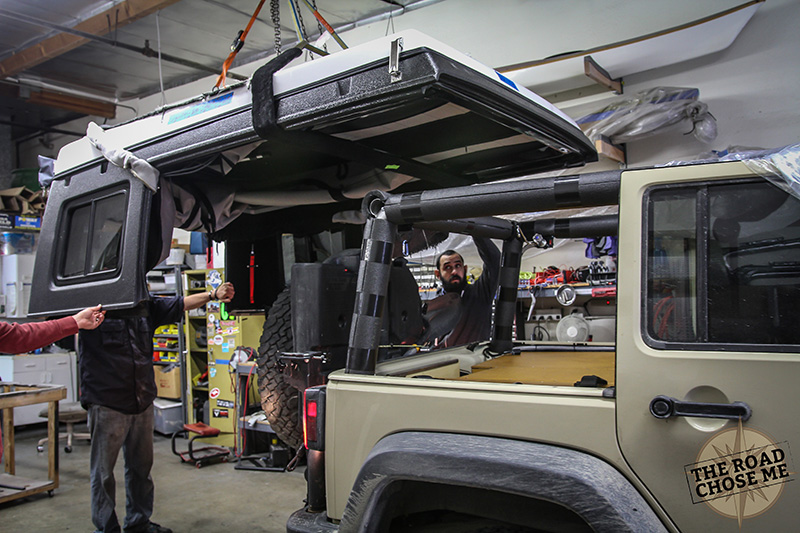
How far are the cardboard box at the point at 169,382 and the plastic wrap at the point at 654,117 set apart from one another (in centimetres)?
572

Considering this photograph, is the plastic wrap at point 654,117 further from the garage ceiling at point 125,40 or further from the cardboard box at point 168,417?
the cardboard box at point 168,417

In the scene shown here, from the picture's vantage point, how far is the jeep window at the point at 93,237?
9.42 feet

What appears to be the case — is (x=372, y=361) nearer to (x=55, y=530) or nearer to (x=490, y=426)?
(x=490, y=426)

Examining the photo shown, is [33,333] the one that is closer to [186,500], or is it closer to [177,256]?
[186,500]

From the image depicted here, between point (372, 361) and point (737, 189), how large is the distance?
120 cm

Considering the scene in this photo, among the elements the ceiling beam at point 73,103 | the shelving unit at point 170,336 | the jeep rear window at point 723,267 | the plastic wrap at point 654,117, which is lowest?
the shelving unit at point 170,336

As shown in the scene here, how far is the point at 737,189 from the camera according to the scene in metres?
1.52

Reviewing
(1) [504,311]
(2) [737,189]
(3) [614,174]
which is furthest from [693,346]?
(1) [504,311]

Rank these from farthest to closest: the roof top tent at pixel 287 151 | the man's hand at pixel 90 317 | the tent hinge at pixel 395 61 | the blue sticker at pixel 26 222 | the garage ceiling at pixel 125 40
A: the blue sticker at pixel 26 222, the garage ceiling at pixel 125 40, the man's hand at pixel 90 317, the roof top tent at pixel 287 151, the tent hinge at pixel 395 61

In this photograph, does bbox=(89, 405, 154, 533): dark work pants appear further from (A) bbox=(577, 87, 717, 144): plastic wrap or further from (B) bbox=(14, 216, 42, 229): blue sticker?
(B) bbox=(14, 216, 42, 229): blue sticker

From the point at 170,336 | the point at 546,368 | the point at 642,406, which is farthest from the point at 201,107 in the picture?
the point at 170,336

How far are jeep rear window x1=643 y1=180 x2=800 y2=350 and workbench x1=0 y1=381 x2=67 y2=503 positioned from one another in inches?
215

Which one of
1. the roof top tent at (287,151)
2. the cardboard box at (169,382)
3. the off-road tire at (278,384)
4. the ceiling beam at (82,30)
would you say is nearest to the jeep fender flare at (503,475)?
the roof top tent at (287,151)

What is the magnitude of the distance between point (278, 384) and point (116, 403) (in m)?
1.49
